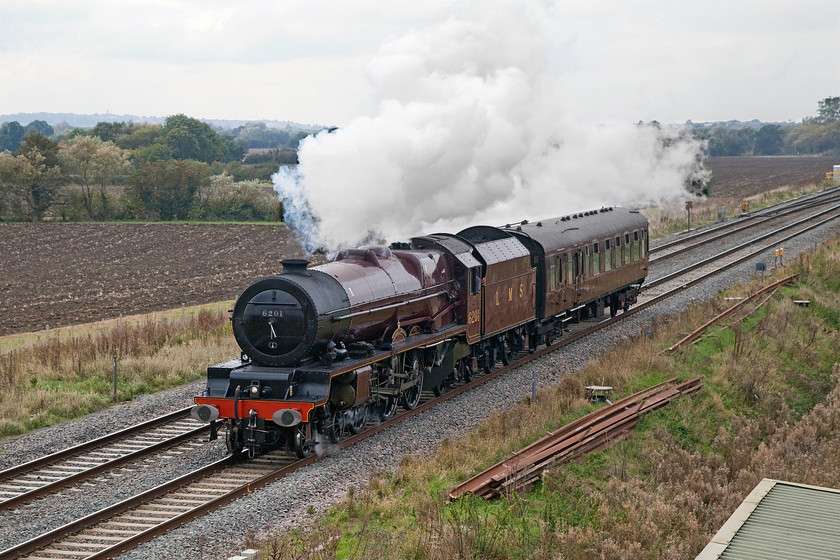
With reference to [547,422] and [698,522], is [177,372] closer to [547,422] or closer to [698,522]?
[547,422]

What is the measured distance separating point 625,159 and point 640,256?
10.8 meters

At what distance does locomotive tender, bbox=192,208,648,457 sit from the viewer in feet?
47.5

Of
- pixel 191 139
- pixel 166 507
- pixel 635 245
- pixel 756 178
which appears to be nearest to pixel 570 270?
pixel 635 245

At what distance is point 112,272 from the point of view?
48344 mm

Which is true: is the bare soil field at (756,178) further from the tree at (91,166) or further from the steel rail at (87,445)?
the steel rail at (87,445)

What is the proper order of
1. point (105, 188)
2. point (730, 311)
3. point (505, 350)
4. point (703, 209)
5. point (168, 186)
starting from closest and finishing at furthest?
point (505, 350) < point (730, 311) < point (703, 209) < point (168, 186) < point (105, 188)

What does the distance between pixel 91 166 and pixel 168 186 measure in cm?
654

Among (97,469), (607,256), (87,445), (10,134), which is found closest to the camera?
(97,469)

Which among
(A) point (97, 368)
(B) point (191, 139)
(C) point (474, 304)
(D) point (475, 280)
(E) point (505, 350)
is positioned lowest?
(E) point (505, 350)

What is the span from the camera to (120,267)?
1978 inches

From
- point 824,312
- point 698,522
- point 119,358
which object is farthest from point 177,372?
point 824,312

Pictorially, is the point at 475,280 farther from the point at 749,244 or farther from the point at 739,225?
the point at 739,225

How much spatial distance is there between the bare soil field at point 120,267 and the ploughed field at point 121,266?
4 centimetres

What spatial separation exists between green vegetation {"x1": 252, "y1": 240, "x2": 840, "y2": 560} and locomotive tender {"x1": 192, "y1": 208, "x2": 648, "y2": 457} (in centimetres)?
204
